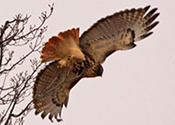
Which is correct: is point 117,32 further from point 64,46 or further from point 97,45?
point 64,46

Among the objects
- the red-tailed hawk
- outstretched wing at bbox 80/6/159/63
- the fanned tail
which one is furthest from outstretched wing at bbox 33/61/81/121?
outstretched wing at bbox 80/6/159/63

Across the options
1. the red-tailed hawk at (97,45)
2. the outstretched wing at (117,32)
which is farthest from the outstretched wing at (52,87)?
the outstretched wing at (117,32)

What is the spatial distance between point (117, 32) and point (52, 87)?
146 cm

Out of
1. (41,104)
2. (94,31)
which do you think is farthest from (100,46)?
(41,104)

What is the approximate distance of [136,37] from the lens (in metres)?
6.64

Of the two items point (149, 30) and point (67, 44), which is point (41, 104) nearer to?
point (67, 44)

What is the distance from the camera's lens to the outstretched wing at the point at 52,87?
255 inches

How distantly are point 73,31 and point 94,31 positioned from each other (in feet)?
1.63

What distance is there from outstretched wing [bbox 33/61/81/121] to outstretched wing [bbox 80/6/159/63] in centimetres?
60

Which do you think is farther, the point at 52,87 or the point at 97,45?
the point at 97,45

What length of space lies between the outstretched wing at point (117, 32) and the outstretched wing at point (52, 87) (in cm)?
60

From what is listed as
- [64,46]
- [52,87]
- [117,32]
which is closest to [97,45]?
[117,32]

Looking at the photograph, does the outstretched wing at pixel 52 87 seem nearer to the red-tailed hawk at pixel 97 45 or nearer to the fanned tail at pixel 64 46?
the red-tailed hawk at pixel 97 45

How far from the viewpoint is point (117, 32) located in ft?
21.8
